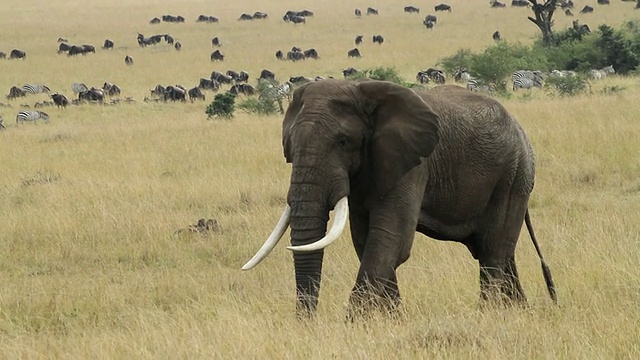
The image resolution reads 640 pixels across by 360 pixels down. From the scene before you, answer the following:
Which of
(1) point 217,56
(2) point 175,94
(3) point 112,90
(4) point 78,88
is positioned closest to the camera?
(2) point 175,94

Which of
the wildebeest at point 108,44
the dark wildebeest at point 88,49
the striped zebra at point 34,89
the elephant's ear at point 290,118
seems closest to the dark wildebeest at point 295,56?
the dark wildebeest at point 88,49

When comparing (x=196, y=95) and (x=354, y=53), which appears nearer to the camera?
(x=196, y=95)

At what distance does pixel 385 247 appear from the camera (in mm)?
6223

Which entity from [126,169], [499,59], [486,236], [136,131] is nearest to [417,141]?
[486,236]

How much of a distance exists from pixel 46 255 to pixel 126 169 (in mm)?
5449

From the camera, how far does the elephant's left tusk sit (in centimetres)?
569

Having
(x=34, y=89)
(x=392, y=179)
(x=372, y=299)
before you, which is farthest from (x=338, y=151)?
(x=34, y=89)

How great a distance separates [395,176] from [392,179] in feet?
0.09

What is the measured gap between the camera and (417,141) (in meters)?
6.34

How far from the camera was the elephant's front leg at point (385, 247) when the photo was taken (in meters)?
6.22

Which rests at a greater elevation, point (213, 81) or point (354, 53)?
point (213, 81)

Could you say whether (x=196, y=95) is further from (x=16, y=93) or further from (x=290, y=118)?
(x=290, y=118)

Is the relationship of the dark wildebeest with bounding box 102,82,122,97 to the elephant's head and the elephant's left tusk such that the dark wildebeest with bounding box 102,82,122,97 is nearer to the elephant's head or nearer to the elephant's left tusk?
the elephant's head

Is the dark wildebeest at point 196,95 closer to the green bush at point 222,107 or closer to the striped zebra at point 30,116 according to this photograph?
the striped zebra at point 30,116
